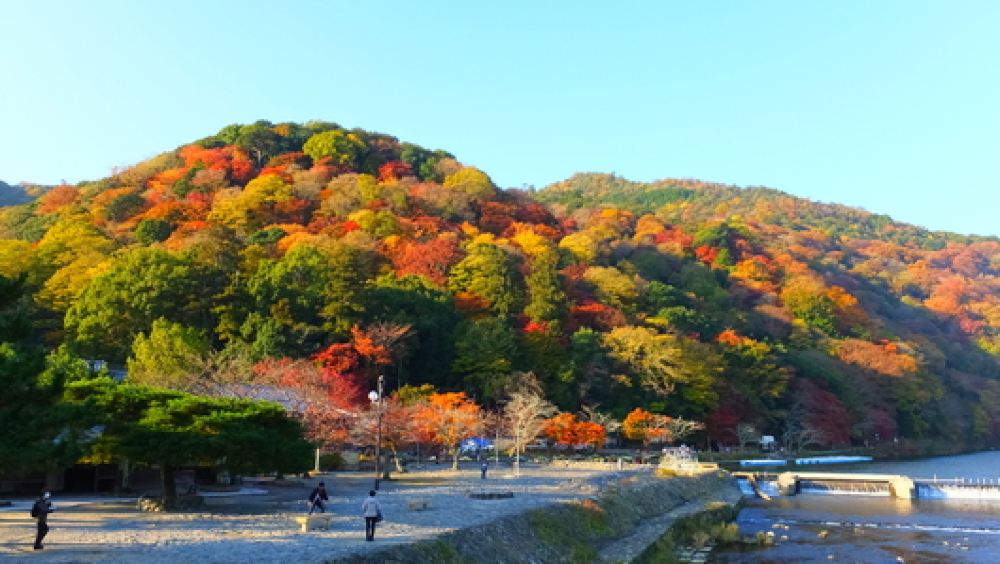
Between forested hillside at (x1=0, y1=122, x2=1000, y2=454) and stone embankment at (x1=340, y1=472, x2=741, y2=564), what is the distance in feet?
27.7

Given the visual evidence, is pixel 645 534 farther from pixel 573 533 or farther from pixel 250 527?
pixel 250 527

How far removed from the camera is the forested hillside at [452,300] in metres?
43.2

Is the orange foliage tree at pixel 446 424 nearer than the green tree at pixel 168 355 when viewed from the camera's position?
No

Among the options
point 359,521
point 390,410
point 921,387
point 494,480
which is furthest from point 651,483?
point 921,387

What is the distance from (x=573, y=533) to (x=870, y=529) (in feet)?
53.5

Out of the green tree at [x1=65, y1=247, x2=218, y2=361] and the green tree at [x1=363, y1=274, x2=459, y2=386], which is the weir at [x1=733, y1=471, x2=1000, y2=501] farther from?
the green tree at [x1=65, y1=247, x2=218, y2=361]

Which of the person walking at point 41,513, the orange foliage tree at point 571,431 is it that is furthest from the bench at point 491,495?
the orange foliage tree at point 571,431

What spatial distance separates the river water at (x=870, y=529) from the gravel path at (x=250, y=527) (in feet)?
26.7

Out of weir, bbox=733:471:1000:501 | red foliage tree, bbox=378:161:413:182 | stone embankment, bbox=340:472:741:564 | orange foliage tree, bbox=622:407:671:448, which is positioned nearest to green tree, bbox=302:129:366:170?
red foliage tree, bbox=378:161:413:182

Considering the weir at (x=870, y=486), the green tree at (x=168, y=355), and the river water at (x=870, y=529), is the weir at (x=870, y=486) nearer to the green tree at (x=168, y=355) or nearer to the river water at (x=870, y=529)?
the river water at (x=870, y=529)

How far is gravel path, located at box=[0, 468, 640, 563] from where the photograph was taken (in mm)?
12289

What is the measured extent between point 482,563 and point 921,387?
69248 mm

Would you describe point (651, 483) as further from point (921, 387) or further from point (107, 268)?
point (921, 387)

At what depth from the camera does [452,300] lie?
5288cm
